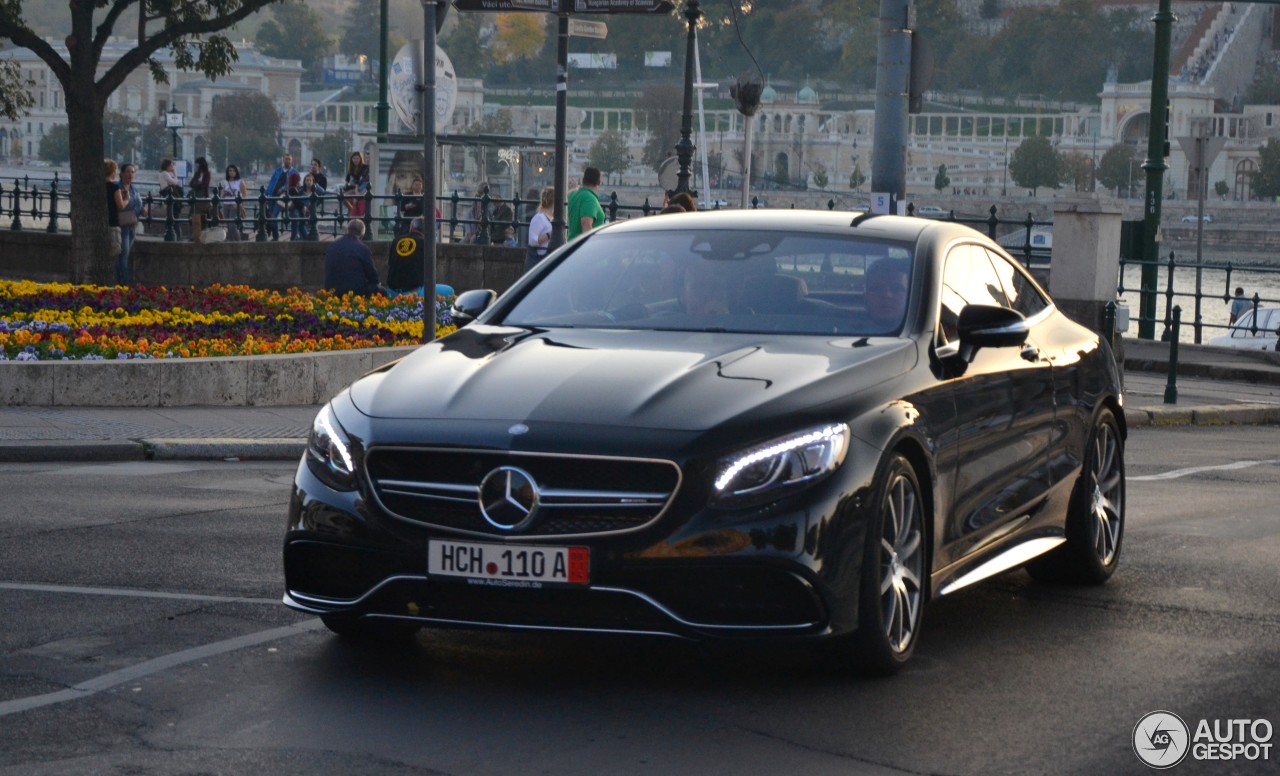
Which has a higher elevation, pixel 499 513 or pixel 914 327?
pixel 914 327

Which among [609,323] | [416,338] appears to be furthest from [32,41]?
[609,323]

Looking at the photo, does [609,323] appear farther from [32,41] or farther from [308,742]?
[32,41]

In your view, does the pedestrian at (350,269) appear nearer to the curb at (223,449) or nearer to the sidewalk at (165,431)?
the sidewalk at (165,431)

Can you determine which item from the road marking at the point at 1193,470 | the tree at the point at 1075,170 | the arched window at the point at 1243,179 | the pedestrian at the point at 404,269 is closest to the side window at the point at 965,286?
the road marking at the point at 1193,470

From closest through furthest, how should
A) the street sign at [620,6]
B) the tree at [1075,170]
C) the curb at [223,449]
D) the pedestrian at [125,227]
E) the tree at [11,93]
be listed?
1. the curb at [223,449]
2. the street sign at [620,6]
3. the pedestrian at [125,227]
4. the tree at [11,93]
5. the tree at [1075,170]

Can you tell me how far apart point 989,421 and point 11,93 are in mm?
25330

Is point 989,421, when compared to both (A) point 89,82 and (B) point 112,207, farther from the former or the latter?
(B) point 112,207

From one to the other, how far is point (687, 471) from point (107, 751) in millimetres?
1636

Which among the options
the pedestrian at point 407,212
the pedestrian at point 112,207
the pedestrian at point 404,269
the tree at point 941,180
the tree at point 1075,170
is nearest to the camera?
the pedestrian at point 404,269

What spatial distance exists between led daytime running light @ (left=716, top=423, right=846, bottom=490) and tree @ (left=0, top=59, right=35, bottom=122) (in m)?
25.0

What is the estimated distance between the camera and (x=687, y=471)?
5.61 meters

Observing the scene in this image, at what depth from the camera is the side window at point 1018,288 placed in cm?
786

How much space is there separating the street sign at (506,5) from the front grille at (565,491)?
9.60 m

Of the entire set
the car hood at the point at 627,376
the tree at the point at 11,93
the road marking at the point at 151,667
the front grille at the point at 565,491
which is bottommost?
the road marking at the point at 151,667
